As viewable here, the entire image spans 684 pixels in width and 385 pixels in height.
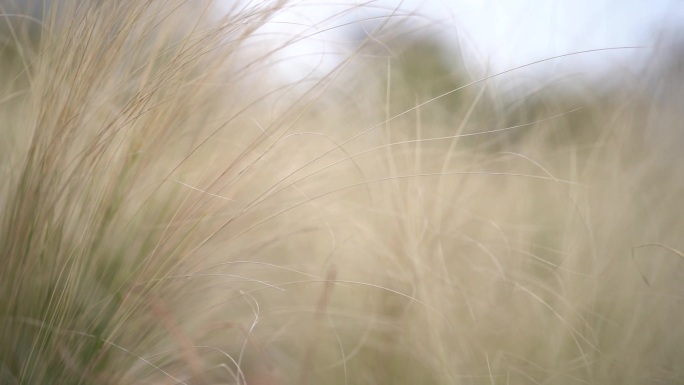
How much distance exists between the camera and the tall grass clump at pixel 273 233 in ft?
3.06

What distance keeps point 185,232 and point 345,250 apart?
0.48 metres

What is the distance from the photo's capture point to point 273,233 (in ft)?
3.83

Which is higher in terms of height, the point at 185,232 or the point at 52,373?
the point at 185,232

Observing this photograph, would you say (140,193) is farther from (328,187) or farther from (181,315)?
(328,187)

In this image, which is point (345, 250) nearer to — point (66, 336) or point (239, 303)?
point (239, 303)

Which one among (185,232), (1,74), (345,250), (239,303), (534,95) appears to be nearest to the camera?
(185,232)

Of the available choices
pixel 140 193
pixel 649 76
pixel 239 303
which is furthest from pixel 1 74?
pixel 649 76

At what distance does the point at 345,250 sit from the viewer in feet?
4.60

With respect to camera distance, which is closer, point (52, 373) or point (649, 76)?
point (52, 373)

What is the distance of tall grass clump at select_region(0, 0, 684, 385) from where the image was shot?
934 millimetres

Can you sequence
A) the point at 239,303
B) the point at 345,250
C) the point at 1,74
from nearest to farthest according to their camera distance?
→ the point at 239,303
the point at 345,250
the point at 1,74

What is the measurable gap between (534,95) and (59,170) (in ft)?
3.85

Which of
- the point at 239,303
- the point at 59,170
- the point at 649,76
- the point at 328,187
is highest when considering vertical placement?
the point at 649,76

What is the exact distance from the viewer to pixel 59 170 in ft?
3.10
